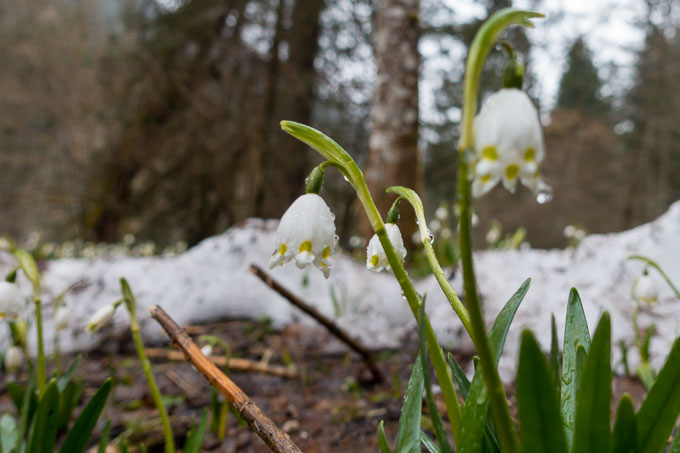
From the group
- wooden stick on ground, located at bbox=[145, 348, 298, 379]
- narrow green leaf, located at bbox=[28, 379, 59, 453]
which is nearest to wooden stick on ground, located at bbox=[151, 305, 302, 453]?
narrow green leaf, located at bbox=[28, 379, 59, 453]

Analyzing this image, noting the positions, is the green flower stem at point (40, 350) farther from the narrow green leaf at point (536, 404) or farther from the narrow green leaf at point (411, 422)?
the narrow green leaf at point (536, 404)

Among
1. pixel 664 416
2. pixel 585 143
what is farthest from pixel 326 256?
pixel 585 143

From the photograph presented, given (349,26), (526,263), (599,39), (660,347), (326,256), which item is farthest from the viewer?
(599,39)

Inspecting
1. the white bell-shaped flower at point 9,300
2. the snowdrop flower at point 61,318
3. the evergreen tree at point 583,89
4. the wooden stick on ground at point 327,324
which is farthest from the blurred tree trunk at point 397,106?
the evergreen tree at point 583,89

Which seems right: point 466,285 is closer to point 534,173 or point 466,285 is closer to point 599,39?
point 534,173

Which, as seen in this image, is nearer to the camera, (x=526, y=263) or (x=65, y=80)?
(x=526, y=263)

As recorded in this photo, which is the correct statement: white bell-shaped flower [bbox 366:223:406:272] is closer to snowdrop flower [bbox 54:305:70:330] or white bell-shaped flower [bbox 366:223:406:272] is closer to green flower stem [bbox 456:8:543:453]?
green flower stem [bbox 456:8:543:453]
